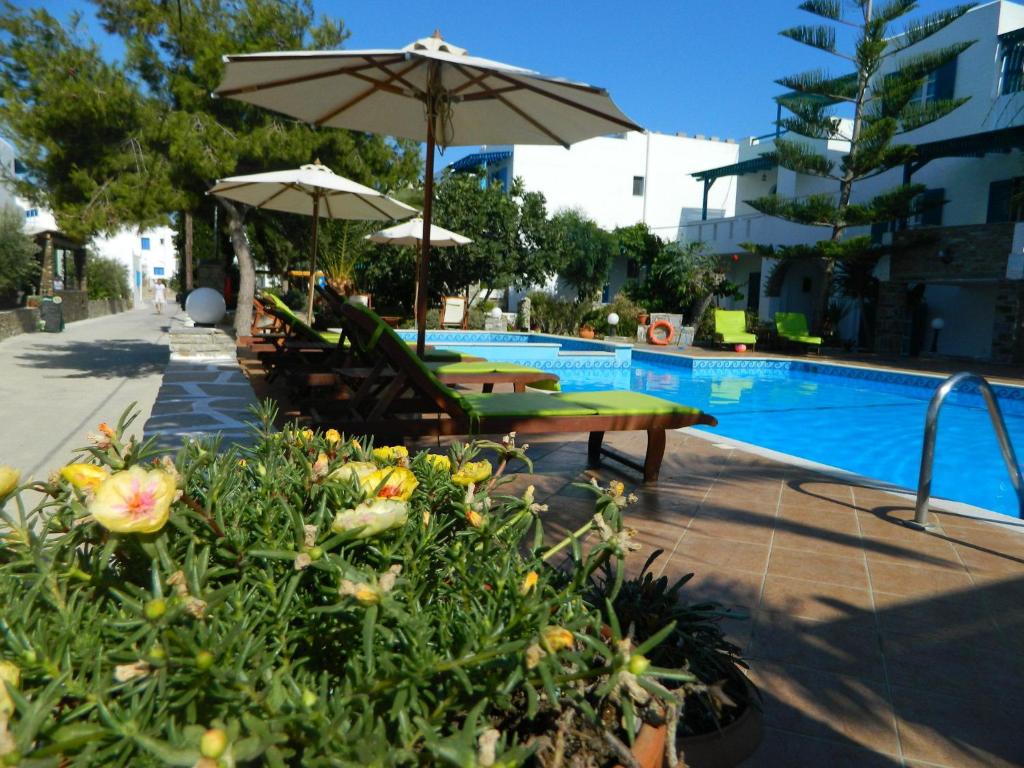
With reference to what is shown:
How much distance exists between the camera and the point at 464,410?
3719mm

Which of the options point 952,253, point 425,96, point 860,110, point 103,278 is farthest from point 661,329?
point 103,278

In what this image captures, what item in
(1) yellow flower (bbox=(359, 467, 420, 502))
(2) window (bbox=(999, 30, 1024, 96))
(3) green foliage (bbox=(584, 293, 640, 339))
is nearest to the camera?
(1) yellow flower (bbox=(359, 467, 420, 502))

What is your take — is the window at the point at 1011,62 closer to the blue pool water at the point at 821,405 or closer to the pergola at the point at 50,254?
the blue pool water at the point at 821,405

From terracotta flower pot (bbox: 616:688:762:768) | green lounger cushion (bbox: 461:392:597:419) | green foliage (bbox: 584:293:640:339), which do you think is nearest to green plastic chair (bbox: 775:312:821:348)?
green foliage (bbox: 584:293:640:339)

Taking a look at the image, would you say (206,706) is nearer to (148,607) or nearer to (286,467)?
(148,607)

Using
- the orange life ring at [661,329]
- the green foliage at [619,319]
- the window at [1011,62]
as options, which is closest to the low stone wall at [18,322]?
the green foliage at [619,319]

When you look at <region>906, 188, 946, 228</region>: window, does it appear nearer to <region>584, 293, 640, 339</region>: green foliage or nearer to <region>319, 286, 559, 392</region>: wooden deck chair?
<region>584, 293, 640, 339</region>: green foliage

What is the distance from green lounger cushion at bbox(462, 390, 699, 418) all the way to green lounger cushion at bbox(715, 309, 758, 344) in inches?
530

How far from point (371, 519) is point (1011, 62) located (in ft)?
Result: 66.7

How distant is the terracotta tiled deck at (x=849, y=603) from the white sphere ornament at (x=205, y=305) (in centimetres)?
804

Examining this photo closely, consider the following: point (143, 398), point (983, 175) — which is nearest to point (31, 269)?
point (143, 398)

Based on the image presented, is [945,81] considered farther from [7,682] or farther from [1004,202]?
[7,682]

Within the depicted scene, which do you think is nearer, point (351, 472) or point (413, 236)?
point (351, 472)

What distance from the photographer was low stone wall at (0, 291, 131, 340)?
14.0 m
